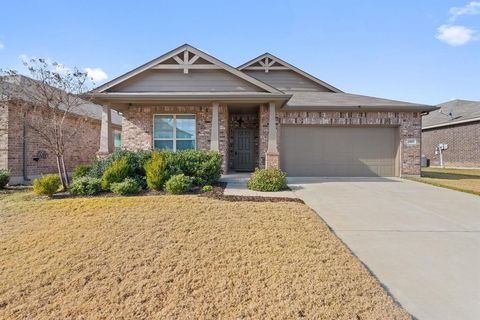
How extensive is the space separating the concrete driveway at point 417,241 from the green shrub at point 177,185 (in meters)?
3.07

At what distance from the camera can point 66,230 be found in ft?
14.0

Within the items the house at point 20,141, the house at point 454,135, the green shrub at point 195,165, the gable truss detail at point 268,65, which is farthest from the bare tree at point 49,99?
the house at point 454,135

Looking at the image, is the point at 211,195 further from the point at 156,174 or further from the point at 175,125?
the point at 175,125

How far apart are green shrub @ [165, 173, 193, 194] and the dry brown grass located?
1593 millimetres

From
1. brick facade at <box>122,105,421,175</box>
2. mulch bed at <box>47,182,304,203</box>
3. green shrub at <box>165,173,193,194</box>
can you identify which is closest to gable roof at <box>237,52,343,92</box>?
brick facade at <box>122,105,421,175</box>

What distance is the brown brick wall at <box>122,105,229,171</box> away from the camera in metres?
10.7

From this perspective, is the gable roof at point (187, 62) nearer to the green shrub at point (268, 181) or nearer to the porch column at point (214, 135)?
the porch column at point (214, 135)

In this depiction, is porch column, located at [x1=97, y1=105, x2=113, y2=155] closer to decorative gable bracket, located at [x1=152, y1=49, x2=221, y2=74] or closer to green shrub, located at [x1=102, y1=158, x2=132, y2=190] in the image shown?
green shrub, located at [x1=102, y1=158, x2=132, y2=190]

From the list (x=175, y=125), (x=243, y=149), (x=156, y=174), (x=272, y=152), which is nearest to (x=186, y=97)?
(x=175, y=125)

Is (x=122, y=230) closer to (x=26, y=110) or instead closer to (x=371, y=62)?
(x=26, y=110)

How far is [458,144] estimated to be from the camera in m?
19.8

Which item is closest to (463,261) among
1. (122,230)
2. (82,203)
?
(122,230)

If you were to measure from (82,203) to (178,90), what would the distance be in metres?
5.54

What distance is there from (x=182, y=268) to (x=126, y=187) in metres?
4.20
